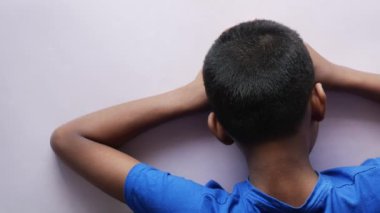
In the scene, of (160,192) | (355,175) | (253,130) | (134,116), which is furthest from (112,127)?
(355,175)

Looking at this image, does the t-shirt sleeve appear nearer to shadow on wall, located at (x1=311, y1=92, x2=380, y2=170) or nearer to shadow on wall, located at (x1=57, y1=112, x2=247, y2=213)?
shadow on wall, located at (x1=57, y1=112, x2=247, y2=213)

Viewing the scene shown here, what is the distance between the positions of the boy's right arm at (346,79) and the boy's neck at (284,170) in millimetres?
151

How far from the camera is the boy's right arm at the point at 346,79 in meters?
0.74

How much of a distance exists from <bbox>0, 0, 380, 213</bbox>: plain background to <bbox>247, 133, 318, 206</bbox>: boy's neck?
0.48ft

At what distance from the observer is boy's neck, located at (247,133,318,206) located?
2.04ft

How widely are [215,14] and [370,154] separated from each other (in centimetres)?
35

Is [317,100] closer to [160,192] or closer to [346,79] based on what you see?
[346,79]

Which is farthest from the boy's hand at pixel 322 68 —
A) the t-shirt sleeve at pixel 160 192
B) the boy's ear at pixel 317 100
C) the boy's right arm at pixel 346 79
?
the t-shirt sleeve at pixel 160 192

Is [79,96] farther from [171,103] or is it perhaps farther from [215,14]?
[215,14]

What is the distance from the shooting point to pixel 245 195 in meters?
0.66

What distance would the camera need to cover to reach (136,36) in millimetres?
788

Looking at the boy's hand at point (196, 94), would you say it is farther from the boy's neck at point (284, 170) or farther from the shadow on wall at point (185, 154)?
the boy's neck at point (284, 170)

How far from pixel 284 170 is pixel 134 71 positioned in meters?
0.31

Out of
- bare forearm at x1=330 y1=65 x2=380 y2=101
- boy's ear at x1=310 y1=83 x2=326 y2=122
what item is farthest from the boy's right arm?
boy's ear at x1=310 y1=83 x2=326 y2=122
